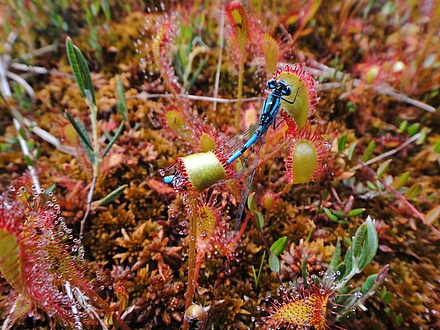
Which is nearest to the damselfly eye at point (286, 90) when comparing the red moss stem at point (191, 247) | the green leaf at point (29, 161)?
the red moss stem at point (191, 247)

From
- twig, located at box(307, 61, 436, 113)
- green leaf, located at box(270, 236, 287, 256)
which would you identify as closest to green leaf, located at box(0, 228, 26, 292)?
green leaf, located at box(270, 236, 287, 256)

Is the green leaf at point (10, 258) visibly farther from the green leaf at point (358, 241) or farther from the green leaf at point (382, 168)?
the green leaf at point (382, 168)

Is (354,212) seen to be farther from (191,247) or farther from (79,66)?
(79,66)

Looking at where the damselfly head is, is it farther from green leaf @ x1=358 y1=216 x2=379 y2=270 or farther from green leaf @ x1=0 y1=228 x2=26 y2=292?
green leaf @ x1=0 y1=228 x2=26 y2=292

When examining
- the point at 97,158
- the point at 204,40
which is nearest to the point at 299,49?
the point at 204,40

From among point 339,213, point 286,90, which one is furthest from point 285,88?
point 339,213

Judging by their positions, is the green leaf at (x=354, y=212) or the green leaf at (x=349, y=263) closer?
the green leaf at (x=349, y=263)

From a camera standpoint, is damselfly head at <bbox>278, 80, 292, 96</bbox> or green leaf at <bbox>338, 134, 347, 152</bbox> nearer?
damselfly head at <bbox>278, 80, 292, 96</bbox>

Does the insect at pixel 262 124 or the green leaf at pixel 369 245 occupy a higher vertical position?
the insect at pixel 262 124
